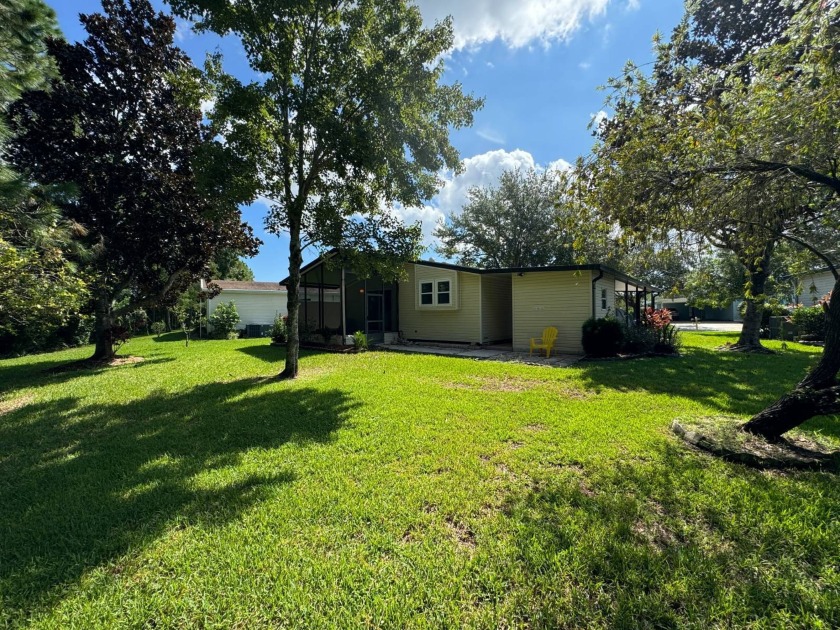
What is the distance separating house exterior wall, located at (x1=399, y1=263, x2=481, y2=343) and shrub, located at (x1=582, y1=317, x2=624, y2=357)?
3.97 m

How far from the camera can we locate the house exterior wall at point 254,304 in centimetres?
2130

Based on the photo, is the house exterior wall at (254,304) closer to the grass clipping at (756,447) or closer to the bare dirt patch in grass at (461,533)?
the bare dirt patch in grass at (461,533)

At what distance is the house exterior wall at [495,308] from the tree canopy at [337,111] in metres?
5.72

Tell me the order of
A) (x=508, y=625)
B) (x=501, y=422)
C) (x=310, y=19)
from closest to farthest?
(x=508, y=625) < (x=501, y=422) < (x=310, y=19)

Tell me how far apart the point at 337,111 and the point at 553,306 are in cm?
863

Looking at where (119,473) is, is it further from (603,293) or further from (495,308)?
(603,293)

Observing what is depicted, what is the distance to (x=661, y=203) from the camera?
3742 millimetres

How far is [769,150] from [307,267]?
13.9 meters

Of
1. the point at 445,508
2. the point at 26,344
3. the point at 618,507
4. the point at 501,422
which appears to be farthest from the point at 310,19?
the point at 26,344

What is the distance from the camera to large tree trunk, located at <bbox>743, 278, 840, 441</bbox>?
330 cm

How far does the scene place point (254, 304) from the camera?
22.3 metres

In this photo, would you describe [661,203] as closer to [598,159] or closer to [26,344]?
[598,159]

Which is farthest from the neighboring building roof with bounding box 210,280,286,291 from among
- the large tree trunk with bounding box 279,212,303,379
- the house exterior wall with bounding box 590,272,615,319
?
the house exterior wall with bounding box 590,272,615,319

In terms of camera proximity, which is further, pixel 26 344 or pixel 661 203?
pixel 26 344
